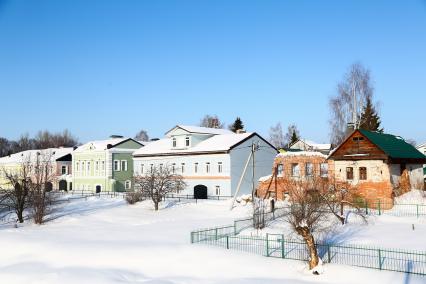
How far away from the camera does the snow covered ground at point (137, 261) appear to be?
1775cm

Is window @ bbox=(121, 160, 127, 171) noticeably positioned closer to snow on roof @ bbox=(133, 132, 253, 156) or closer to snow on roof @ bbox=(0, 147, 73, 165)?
snow on roof @ bbox=(133, 132, 253, 156)

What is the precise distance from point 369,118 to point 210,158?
71.1 feet

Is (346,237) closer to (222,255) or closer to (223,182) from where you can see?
(222,255)

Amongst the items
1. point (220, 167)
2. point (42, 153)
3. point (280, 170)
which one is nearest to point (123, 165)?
point (42, 153)

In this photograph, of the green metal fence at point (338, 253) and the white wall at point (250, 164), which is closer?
the green metal fence at point (338, 253)

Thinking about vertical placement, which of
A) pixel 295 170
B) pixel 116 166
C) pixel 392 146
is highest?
pixel 392 146

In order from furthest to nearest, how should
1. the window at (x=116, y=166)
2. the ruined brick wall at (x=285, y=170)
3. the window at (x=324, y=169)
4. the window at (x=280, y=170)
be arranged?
the window at (x=116, y=166), the window at (x=280, y=170), the ruined brick wall at (x=285, y=170), the window at (x=324, y=169)

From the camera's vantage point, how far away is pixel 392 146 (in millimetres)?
37156

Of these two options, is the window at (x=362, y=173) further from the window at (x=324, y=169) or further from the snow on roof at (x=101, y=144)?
the snow on roof at (x=101, y=144)

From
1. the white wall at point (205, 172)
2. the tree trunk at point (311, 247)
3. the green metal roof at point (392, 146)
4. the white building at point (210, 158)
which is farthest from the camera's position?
the white building at point (210, 158)

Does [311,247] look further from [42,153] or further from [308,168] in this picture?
[42,153]

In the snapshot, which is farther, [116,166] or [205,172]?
[116,166]

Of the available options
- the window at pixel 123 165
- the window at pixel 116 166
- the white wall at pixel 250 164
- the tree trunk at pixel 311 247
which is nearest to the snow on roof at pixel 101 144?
the window at pixel 116 166

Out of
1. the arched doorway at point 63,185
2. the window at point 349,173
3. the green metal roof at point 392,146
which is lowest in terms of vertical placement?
the arched doorway at point 63,185
